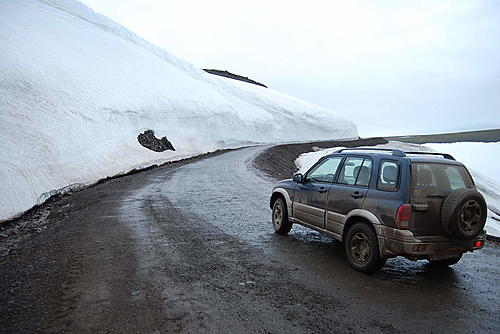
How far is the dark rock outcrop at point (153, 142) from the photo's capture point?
→ 2535 cm

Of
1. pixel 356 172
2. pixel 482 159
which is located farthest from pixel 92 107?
pixel 482 159

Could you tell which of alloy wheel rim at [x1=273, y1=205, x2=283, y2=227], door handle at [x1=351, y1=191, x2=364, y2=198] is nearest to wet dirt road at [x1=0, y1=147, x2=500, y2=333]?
alloy wheel rim at [x1=273, y1=205, x2=283, y2=227]

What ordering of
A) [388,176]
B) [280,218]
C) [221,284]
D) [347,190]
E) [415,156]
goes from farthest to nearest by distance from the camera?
[280,218] < [347,190] < [415,156] < [388,176] < [221,284]

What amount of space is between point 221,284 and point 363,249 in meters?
2.06

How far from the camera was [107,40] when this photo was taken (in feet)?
143

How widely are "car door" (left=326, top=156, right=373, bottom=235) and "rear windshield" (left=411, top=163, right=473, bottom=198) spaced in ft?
2.23

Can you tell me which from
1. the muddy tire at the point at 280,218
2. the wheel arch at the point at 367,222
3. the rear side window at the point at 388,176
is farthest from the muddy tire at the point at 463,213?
the muddy tire at the point at 280,218

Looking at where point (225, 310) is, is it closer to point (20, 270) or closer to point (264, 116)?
point (20, 270)

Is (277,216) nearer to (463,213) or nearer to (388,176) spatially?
(388,176)

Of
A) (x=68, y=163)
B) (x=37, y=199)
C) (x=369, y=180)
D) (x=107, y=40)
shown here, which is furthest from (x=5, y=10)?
(x=369, y=180)

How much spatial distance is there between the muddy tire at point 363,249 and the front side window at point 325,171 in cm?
108

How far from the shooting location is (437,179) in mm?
5184

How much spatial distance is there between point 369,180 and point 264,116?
45.8m

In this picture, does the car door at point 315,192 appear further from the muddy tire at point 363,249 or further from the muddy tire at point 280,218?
the muddy tire at point 363,249
